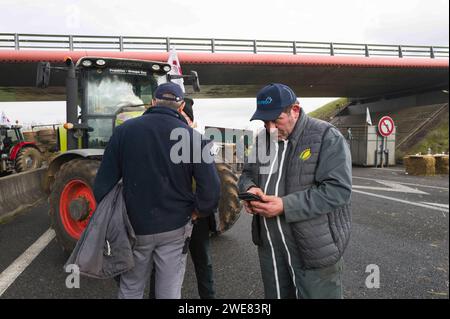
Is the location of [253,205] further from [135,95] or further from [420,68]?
[420,68]

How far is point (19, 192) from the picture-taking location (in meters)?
6.58

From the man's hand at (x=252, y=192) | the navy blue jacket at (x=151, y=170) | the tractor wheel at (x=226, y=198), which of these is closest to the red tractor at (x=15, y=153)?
the tractor wheel at (x=226, y=198)

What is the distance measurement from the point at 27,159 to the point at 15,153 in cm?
53

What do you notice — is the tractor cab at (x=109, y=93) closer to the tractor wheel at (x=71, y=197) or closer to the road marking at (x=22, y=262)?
the tractor wheel at (x=71, y=197)

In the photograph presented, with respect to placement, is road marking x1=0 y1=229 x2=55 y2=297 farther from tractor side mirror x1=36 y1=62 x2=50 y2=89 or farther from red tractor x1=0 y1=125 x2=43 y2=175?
red tractor x1=0 y1=125 x2=43 y2=175

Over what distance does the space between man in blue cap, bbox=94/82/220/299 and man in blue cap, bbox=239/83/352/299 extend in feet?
1.48

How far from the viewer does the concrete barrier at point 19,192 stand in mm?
5918

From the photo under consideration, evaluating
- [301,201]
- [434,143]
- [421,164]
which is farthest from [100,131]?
[434,143]

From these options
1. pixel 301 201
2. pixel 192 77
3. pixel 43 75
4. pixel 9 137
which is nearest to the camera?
pixel 301 201

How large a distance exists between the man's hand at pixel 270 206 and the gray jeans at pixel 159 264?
61 cm

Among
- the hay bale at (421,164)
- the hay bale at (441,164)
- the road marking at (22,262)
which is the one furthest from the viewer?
the hay bale at (441,164)

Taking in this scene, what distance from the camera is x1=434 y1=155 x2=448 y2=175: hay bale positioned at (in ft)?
45.4

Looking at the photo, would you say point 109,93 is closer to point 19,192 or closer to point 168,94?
point 19,192
